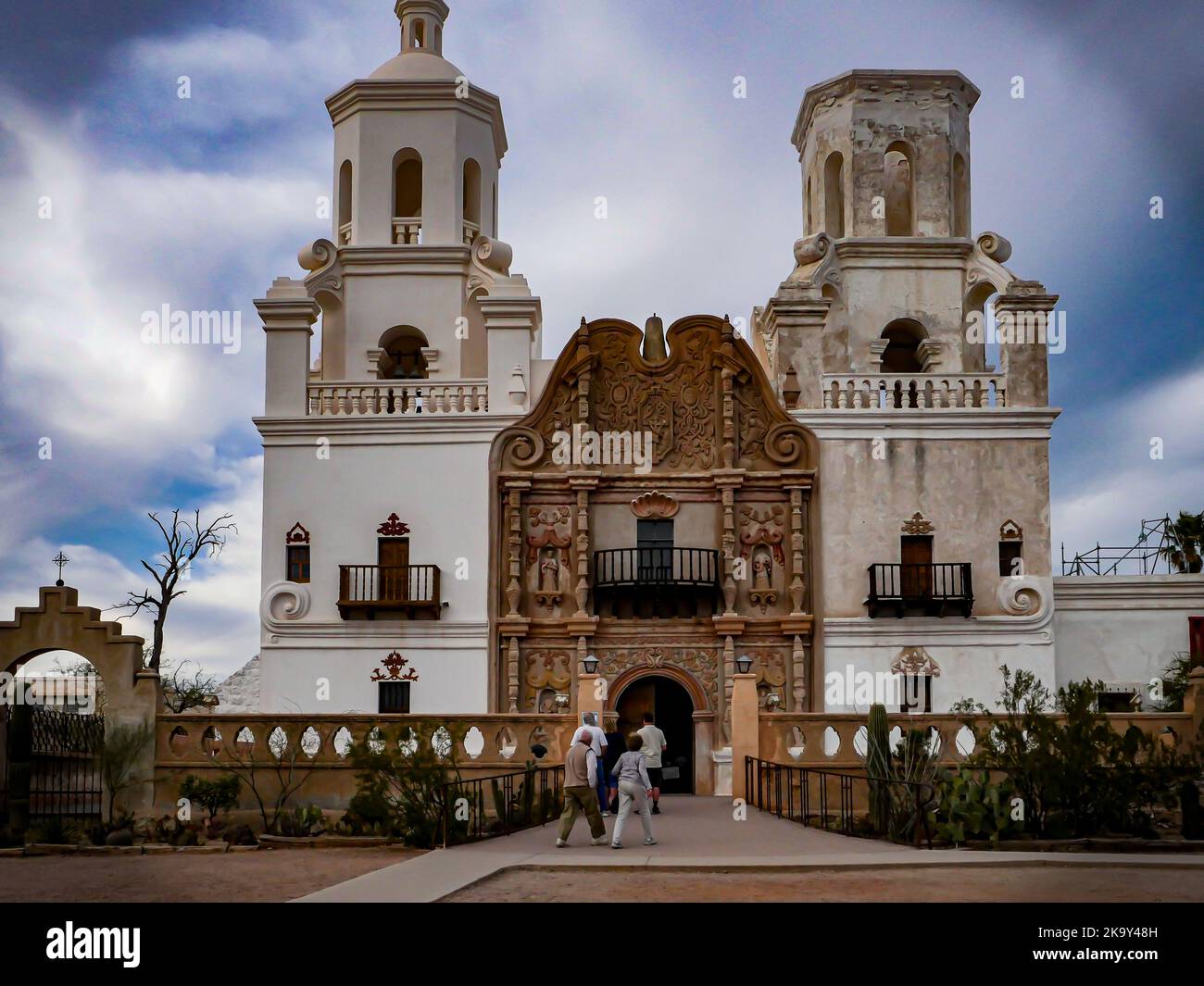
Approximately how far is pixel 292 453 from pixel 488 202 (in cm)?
858

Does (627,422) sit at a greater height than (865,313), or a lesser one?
lesser

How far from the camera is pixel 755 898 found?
14.4m

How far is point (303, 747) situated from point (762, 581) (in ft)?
38.8

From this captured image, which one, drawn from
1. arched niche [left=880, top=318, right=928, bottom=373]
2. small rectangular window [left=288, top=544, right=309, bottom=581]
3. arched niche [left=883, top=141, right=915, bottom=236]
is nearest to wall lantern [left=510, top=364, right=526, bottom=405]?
small rectangular window [left=288, top=544, right=309, bottom=581]

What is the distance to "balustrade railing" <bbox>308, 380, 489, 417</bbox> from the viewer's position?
114ft

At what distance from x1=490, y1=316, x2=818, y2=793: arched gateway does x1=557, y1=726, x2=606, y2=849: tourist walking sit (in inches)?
516

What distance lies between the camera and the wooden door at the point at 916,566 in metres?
33.2

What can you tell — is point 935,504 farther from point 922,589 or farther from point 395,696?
point 395,696

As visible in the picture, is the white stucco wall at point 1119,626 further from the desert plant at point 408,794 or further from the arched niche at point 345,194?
the arched niche at point 345,194
